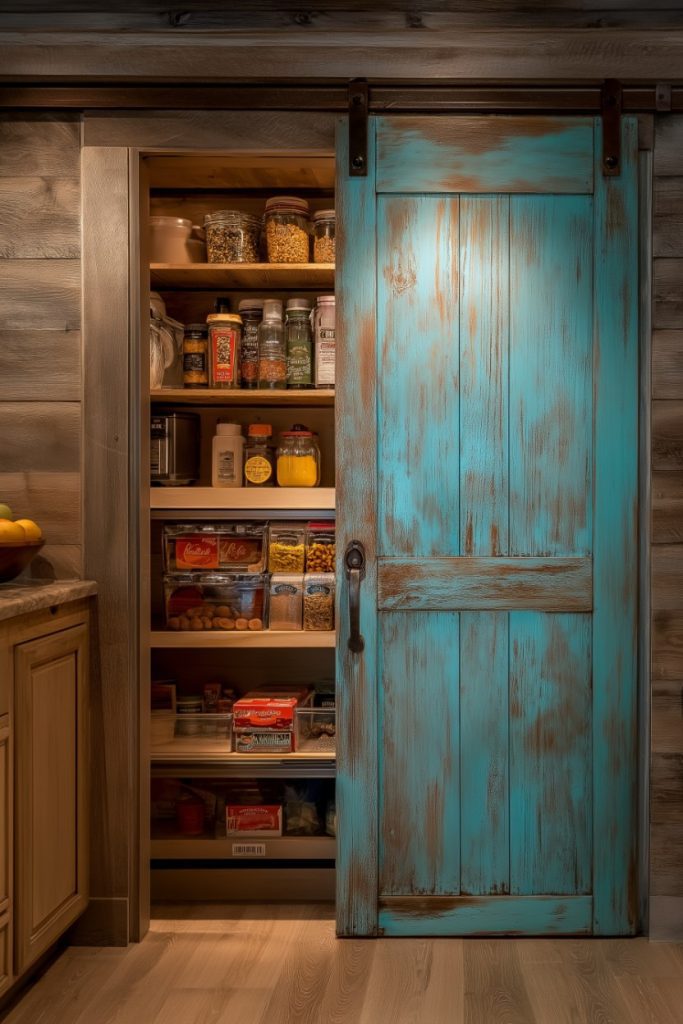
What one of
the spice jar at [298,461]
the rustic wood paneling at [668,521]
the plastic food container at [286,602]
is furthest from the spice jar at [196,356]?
the rustic wood paneling at [668,521]

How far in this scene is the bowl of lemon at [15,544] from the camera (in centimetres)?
240

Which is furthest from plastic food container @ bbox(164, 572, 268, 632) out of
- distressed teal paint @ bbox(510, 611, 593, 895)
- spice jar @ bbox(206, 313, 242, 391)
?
distressed teal paint @ bbox(510, 611, 593, 895)

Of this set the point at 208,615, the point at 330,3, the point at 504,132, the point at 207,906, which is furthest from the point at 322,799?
the point at 330,3

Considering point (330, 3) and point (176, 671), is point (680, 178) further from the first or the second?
point (176, 671)

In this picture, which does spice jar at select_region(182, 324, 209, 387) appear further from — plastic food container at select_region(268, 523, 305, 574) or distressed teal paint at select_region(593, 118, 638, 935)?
distressed teal paint at select_region(593, 118, 638, 935)

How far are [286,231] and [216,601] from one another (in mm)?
1143

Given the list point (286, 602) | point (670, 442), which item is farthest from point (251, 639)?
point (670, 442)

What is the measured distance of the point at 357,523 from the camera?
9.10 ft

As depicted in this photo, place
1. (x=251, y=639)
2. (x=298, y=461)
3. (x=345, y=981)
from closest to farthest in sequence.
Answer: (x=345, y=981)
(x=251, y=639)
(x=298, y=461)

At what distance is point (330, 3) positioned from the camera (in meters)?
2.72

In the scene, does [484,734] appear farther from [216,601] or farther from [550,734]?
[216,601]

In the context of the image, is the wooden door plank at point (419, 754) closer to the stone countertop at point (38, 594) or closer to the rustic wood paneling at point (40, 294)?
the stone countertop at point (38, 594)

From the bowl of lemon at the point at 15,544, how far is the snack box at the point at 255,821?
3.63ft

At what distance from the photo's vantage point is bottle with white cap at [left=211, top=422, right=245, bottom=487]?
3264 mm
